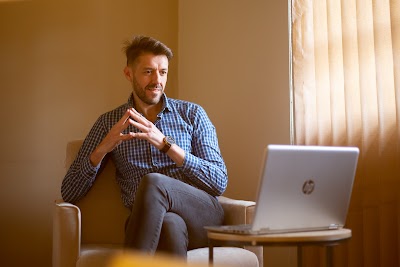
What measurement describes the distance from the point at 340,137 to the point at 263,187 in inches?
51.7

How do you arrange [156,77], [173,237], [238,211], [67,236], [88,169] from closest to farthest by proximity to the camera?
1. [173,237]
2. [67,236]
3. [238,211]
4. [88,169]
5. [156,77]

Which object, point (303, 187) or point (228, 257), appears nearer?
point (303, 187)

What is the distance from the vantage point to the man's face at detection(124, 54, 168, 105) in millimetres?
2680

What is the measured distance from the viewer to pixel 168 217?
211 centimetres

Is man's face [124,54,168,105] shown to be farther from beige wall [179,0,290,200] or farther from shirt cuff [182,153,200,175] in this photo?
beige wall [179,0,290,200]

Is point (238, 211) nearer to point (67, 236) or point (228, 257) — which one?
point (228, 257)

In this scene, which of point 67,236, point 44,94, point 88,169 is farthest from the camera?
point 44,94

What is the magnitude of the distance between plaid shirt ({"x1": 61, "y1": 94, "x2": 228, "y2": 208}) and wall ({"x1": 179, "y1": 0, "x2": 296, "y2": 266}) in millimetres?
548

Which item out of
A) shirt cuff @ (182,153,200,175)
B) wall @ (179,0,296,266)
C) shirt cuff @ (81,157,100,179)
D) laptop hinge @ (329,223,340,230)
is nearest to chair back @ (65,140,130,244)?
shirt cuff @ (81,157,100,179)

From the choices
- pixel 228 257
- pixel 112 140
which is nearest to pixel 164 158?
pixel 112 140

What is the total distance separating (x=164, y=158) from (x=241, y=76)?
2.93 feet

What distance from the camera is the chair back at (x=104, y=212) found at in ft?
8.54

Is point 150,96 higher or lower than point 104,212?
higher

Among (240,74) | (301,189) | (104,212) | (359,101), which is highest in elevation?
(240,74)
